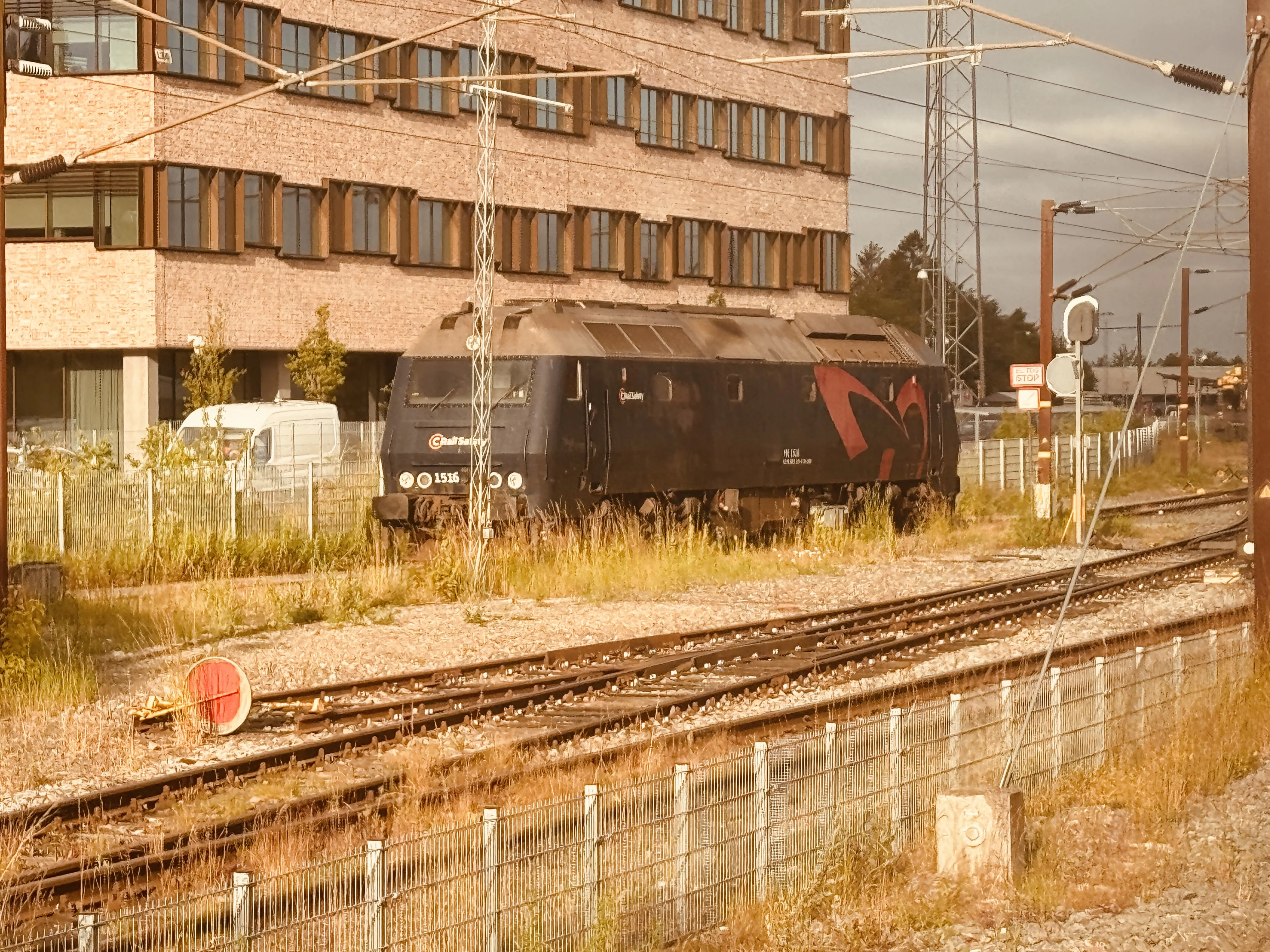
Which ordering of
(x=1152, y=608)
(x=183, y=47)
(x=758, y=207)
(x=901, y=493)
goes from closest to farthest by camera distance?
1. (x=1152, y=608)
2. (x=901, y=493)
3. (x=183, y=47)
4. (x=758, y=207)

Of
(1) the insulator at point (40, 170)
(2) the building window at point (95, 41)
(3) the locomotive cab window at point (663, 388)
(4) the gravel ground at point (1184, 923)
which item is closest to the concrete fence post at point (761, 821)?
(4) the gravel ground at point (1184, 923)

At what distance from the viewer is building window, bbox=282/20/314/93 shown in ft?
140

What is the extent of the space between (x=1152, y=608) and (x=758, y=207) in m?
36.2

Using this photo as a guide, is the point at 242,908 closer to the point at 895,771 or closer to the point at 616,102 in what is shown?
the point at 895,771

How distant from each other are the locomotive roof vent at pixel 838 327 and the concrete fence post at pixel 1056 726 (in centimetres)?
1871

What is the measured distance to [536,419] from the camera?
24.1 m

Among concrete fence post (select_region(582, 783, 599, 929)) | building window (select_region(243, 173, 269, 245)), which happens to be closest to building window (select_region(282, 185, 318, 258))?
building window (select_region(243, 173, 269, 245))

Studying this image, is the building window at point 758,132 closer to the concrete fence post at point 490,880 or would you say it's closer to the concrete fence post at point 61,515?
the concrete fence post at point 61,515

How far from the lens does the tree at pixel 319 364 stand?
42250 mm

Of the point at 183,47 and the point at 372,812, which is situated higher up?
the point at 183,47

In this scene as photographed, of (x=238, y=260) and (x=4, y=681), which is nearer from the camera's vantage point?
(x=4, y=681)

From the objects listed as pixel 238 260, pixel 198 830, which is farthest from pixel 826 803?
pixel 238 260

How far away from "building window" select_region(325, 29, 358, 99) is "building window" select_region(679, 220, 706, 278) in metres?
12.8

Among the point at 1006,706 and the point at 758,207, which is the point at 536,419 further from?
the point at 758,207
